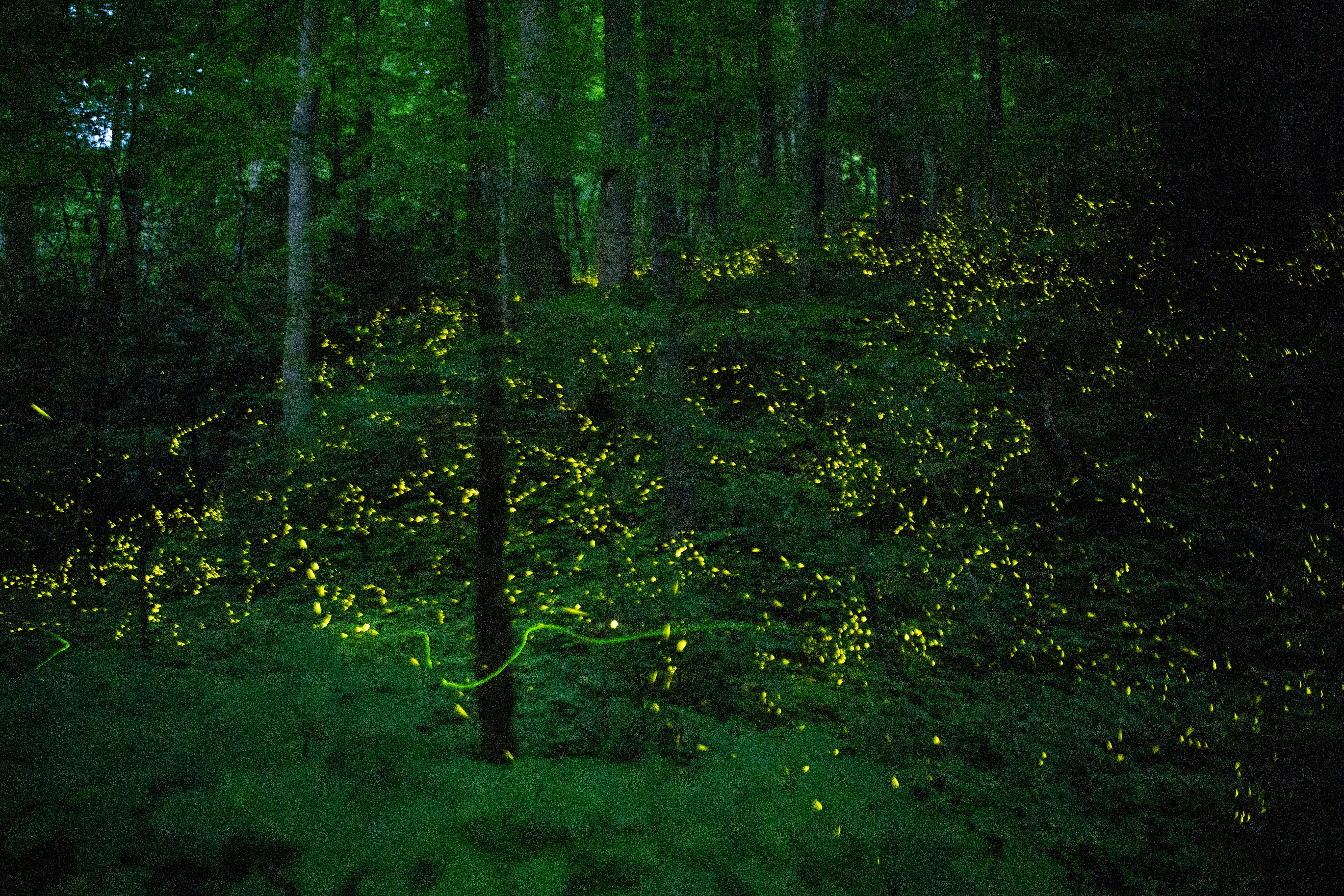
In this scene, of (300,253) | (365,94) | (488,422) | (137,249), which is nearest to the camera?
(488,422)

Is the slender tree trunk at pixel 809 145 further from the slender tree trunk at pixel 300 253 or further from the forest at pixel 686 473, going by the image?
the slender tree trunk at pixel 300 253

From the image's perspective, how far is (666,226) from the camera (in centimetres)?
450

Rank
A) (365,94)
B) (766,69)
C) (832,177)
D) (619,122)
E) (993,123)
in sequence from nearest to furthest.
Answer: (766,69)
(619,122)
(365,94)
(993,123)
(832,177)

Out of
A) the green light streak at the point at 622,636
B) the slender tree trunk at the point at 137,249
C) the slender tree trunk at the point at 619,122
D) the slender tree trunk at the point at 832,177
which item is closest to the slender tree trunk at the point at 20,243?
the slender tree trunk at the point at 137,249

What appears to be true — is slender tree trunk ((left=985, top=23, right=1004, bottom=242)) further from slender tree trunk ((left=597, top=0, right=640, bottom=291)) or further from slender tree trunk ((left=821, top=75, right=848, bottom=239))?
slender tree trunk ((left=597, top=0, right=640, bottom=291))

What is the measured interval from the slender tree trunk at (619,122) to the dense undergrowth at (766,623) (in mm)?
738

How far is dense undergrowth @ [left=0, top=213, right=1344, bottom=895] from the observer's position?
1.92m

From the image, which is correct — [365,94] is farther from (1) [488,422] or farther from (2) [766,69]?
(1) [488,422]

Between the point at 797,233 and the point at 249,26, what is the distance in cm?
358

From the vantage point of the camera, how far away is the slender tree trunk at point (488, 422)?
10.4 feet

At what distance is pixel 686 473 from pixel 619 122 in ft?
9.56

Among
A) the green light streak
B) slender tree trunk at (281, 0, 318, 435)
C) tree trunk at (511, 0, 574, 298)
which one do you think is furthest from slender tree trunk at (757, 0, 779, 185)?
slender tree trunk at (281, 0, 318, 435)

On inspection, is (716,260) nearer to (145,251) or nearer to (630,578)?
(630,578)

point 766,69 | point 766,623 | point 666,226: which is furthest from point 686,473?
point 766,69
